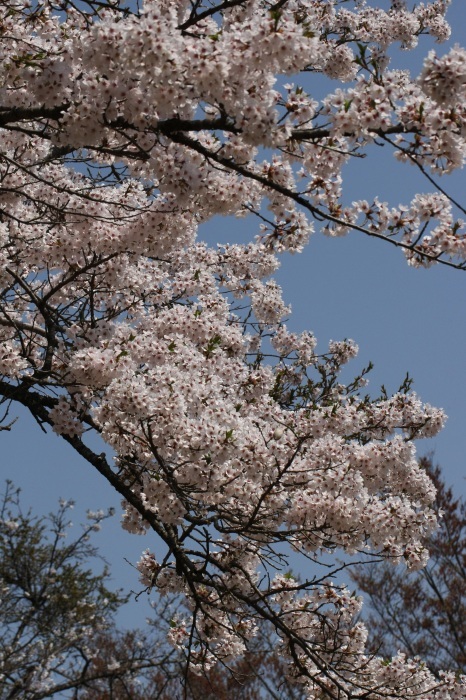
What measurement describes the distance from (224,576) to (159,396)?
248 centimetres

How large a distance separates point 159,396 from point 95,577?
13076mm

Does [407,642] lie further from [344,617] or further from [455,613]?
[344,617]

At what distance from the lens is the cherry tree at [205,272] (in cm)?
377

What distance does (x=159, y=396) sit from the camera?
5.02 m

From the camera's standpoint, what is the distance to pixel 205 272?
826 cm

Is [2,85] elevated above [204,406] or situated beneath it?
elevated above

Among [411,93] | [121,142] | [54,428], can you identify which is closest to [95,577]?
[54,428]

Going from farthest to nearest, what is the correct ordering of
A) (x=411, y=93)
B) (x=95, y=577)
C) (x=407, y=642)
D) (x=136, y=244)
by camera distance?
(x=407, y=642) < (x=95, y=577) < (x=136, y=244) < (x=411, y=93)

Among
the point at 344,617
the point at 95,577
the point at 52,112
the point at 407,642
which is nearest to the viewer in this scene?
the point at 52,112

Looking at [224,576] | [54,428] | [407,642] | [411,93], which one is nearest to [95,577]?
[407,642]

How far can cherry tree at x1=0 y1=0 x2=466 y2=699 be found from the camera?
3.77 meters

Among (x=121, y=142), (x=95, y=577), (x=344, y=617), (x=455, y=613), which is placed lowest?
(x=344, y=617)

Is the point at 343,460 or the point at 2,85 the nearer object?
the point at 2,85

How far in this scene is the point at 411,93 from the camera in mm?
3900
